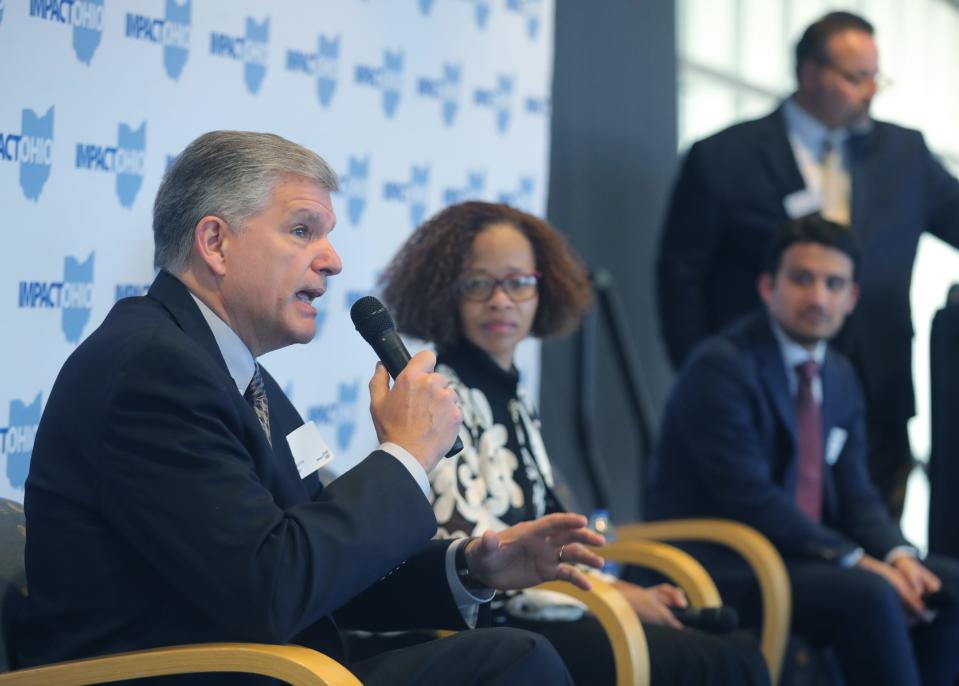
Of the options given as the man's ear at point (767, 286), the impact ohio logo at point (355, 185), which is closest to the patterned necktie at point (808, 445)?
the man's ear at point (767, 286)

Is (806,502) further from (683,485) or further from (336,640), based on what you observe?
(336,640)

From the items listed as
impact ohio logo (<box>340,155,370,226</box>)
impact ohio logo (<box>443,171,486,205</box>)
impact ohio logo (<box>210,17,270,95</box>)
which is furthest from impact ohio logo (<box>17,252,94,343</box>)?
impact ohio logo (<box>443,171,486,205</box>)

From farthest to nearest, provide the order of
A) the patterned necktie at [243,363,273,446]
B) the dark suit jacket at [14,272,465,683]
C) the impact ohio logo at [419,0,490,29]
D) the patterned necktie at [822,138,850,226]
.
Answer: the patterned necktie at [822,138,850,226] < the impact ohio logo at [419,0,490,29] < the patterned necktie at [243,363,273,446] < the dark suit jacket at [14,272,465,683]

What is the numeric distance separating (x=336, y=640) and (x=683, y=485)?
1.61 meters

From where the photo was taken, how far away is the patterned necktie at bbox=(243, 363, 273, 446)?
1902 mm

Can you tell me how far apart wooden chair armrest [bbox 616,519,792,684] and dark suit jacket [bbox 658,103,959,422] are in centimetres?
106

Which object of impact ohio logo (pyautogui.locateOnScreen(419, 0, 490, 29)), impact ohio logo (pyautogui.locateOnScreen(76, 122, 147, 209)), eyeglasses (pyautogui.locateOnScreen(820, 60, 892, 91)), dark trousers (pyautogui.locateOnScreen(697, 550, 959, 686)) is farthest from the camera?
eyeglasses (pyautogui.locateOnScreen(820, 60, 892, 91))

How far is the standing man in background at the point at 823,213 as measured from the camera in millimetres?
4055

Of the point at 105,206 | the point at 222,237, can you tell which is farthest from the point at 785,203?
the point at 222,237

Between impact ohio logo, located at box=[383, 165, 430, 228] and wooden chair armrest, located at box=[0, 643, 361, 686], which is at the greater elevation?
impact ohio logo, located at box=[383, 165, 430, 228]

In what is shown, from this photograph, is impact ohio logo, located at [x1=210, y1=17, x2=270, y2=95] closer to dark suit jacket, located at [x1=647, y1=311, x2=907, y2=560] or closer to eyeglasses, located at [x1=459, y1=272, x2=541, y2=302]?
eyeglasses, located at [x1=459, y1=272, x2=541, y2=302]

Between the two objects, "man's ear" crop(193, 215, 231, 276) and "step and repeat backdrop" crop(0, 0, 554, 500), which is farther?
"step and repeat backdrop" crop(0, 0, 554, 500)

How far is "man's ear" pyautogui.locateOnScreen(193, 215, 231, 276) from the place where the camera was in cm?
182

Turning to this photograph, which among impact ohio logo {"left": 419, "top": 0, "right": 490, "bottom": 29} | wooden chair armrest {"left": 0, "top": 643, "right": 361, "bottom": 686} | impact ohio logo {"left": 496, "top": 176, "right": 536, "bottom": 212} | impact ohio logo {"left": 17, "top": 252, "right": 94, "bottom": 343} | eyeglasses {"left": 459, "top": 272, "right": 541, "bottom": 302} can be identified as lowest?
wooden chair armrest {"left": 0, "top": 643, "right": 361, "bottom": 686}
